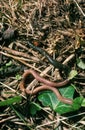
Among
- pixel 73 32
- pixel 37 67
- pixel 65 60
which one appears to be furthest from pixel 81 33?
pixel 37 67

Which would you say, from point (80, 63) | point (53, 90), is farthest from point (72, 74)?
point (53, 90)

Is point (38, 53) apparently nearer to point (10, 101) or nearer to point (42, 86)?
point (42, 86)

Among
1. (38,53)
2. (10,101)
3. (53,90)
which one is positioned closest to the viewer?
(10,101)

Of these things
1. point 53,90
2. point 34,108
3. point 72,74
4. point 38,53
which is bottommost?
point 34,108

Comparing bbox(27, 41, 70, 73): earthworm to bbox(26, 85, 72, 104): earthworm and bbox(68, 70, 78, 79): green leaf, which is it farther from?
bbox(26, 85, 72, 104): earthworm

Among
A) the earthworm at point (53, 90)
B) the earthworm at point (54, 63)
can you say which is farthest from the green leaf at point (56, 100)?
the earthworm at point (54, 63)

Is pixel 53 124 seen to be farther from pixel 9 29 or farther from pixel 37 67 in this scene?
pixel 9 29
